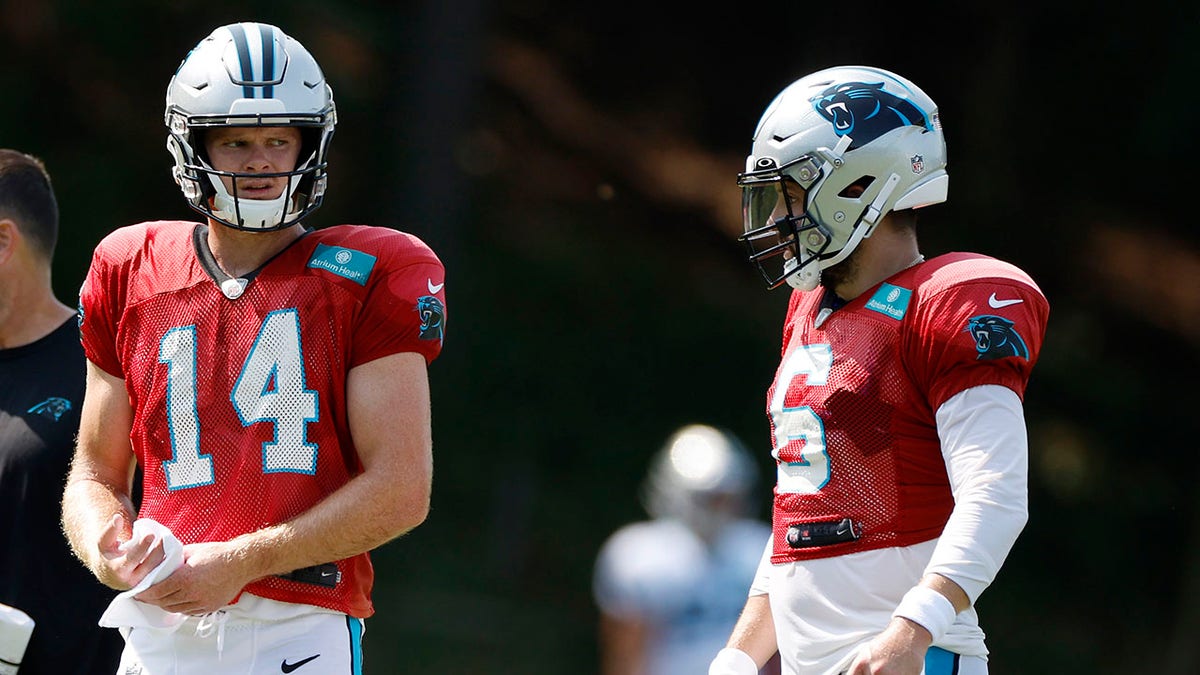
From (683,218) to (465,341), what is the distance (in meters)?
3.00

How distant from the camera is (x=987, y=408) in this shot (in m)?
3.19

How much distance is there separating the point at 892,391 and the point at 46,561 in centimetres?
235

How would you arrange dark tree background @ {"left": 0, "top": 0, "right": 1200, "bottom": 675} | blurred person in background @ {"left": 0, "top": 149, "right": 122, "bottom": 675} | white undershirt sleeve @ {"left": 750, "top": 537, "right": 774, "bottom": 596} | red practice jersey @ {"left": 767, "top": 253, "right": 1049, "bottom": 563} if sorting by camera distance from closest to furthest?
red practice jersey @ {"left": 767, "top": 253, "right": 1049, "bottom": 563}, white undershirt sleeve @ {"left": 750, "top": 537, "right": 774, "bottom": 596}, blurred person in background @ {"left": 0, "top": 149, "right": 122, "bottom": 675}, dark tree background @ {"left": 0, "top": 0, "right": 1200, "bottom": 675}

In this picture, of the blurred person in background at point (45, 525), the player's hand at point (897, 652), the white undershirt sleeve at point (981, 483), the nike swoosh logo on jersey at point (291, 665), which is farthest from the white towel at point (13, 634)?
the white undershirt sleeve at point (981, 483)

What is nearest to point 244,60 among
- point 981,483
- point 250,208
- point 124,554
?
point 250,208

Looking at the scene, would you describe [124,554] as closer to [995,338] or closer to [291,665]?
[291,665]

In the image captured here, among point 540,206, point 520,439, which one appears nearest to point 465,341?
point 520,439

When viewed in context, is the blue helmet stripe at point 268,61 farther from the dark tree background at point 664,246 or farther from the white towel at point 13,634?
the dark tree background at point 664,246

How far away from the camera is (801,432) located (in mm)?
3529

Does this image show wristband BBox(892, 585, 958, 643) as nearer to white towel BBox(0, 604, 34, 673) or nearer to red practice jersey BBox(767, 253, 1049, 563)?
red practice jersey BBox(767, 253, 1049, 563)

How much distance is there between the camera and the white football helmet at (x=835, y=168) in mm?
3600

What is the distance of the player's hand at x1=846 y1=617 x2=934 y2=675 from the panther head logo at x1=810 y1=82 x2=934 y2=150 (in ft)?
3.85

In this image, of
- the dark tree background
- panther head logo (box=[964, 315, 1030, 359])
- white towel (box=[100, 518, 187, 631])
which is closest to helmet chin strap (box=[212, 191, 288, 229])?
white towel (box=[100, 518, 187, 631])

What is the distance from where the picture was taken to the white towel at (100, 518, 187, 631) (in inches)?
129
